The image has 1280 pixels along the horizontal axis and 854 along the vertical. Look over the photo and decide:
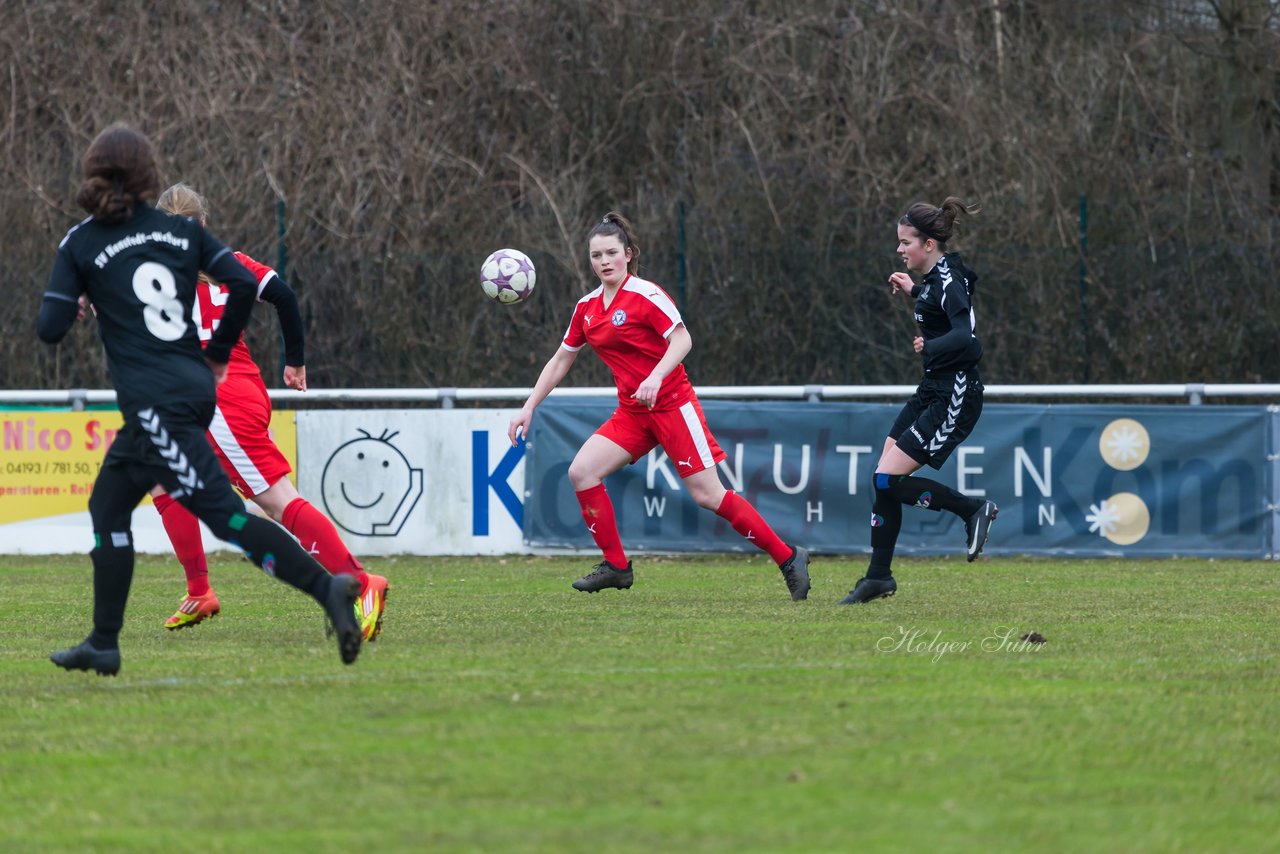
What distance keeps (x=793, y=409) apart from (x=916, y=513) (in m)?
1.11

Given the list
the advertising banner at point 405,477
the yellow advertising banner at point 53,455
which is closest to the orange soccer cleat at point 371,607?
the advertising banner at point 405,477

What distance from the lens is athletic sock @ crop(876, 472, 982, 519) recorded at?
9266 millimetres

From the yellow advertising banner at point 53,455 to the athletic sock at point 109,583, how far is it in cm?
650

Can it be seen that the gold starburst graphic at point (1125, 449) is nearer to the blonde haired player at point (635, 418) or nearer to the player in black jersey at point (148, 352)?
the blonde haired player at point (635, 418)

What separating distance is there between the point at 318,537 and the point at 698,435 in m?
2.20

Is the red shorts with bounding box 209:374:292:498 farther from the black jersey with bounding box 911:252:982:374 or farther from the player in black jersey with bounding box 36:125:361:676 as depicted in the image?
the black jersey with bounding box 911:252:982:374

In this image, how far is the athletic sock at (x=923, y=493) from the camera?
9266mm

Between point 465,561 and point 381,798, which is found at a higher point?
point 381,798

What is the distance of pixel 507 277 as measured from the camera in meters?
11.2

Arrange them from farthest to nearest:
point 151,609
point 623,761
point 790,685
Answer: point 151,609 → point 790,685 → point 623,761

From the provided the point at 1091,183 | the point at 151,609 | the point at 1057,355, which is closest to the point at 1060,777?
the point at 151,609

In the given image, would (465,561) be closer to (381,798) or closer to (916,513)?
(916,513)

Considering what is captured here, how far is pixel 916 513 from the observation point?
1244cm

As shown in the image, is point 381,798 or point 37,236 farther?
point 37,236
